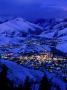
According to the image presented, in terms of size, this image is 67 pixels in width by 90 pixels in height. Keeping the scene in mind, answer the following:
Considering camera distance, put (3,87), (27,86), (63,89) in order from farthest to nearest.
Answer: (63,89)
(27,86)
(3,87)

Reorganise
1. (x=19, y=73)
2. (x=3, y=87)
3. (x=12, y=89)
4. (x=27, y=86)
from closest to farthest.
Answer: (x=3, y=87)
(x=27, y=86)
(x=12, y=89)
(x=19, y=73)

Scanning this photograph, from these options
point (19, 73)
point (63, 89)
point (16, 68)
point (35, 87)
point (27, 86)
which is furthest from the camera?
point (16, 68)

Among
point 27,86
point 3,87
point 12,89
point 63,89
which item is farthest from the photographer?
point 63,89

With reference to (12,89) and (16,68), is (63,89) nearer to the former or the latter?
(16,68)

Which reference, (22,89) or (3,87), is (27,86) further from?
(3,87)

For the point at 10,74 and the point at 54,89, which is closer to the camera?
the point at 54,89

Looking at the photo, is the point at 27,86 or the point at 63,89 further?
the point at 63,89

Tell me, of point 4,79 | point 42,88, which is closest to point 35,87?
point 42,88

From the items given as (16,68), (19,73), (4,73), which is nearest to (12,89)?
(4,73)
